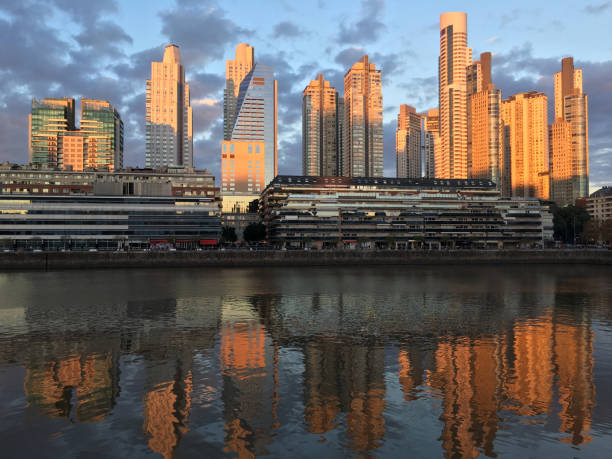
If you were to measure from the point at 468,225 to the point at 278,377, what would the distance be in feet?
613

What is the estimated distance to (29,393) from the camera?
19.0 meters

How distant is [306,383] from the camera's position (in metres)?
20.2

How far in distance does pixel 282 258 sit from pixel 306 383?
104m

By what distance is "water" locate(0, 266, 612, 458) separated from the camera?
14.6m

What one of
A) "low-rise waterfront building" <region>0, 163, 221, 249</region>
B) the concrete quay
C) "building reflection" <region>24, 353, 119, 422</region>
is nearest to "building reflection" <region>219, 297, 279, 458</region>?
"building reflection" <region>24, 353, 119, 422</region>

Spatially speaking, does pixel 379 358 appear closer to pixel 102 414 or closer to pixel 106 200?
pixel 102 414

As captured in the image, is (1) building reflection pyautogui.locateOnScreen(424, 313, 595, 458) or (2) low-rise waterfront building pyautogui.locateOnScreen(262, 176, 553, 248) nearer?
(1) building reflection pyautogui.locateOnScreen(424, 313, 595, 458)

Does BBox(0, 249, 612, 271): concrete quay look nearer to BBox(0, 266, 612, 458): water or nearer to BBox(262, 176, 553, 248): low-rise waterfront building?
BBox(262, 176, 553, 248): low-rise waterfront building

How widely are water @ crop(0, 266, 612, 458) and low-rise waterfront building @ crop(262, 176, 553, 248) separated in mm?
146874

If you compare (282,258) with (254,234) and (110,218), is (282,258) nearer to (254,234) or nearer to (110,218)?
(110,218)

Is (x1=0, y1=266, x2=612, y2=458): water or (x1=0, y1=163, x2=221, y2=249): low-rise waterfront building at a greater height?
(x1=0, y1=163, x2=221, y2=249): low-rise waterfront building

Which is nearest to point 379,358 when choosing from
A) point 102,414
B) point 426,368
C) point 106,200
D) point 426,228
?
point 426,368

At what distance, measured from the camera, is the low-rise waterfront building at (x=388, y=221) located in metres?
188

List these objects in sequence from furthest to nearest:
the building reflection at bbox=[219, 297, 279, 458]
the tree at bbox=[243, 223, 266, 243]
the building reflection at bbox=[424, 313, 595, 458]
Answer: the tree at bbox=[243, 223, 266, 243], the building reflection at bbox=[424, 313, 595, 458], the building reflection at bbox=[219, 297, 279, 458]
